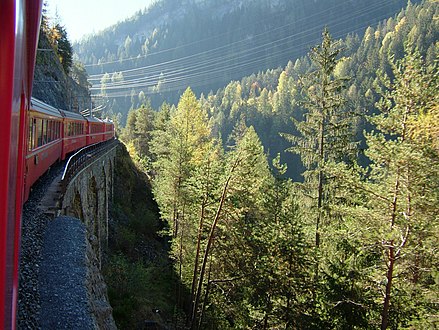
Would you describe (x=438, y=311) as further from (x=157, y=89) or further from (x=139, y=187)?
(x=157, y=89)

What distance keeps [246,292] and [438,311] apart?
6209mm

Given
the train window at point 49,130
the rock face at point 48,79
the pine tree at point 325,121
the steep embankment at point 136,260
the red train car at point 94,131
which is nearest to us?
the train window at point 49,130

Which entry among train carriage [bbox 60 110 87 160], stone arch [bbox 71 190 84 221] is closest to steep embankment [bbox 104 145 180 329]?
stone arch [bbox 71 190 84 221]

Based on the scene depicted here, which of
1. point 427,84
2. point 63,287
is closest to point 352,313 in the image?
point 427,84

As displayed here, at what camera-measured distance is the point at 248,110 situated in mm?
92125

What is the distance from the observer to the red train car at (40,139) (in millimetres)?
7480

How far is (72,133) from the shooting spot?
16.1 meters

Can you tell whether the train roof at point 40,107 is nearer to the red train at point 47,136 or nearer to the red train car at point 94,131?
the red train at point 47,136

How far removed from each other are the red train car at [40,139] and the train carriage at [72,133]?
1.03 metres

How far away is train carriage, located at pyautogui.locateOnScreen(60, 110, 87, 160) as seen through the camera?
46.9 feet

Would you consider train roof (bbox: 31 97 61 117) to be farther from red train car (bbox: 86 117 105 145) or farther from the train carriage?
red train car (bbox: 86 117 105 145)

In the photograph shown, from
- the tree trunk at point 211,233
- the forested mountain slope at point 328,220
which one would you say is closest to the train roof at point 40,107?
the forested mountain slope at point 328,220

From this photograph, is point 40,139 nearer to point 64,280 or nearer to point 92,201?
point 64,280

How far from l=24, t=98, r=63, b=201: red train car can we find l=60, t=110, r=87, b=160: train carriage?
103cm
